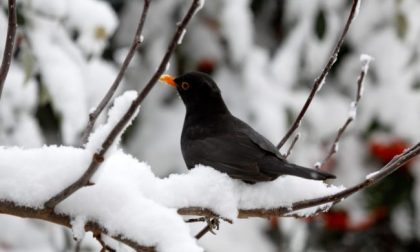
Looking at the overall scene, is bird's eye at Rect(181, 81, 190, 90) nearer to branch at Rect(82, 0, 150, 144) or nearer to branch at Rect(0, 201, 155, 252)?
branch at Rect(82, 0, 150, 144)

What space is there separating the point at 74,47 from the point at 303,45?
5.99ft

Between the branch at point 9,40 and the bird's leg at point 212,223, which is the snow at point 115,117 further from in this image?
the bird's leg at point 212,223

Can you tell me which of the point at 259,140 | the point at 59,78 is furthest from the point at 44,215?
the point at 59,78

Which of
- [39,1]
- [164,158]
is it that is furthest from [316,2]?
[39,1]

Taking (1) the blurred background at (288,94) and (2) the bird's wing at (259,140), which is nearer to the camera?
(2) the bird's wing at (259,140)

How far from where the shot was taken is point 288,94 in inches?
199

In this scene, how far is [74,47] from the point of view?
3.76 m

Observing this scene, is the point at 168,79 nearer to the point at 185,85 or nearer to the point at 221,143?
the point at 185,85

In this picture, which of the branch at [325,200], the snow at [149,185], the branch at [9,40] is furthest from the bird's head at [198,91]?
the branch at [9,40]

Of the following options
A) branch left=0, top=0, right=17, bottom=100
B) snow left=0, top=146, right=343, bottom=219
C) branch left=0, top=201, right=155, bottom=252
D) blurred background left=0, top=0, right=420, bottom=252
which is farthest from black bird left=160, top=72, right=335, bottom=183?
blurred background left=0, top=0, right=420, bottom=252

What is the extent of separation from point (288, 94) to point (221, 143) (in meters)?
2.19

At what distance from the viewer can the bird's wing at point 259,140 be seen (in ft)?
8.87

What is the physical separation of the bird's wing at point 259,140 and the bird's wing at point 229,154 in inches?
0.6

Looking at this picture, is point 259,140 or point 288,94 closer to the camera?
point 259,140
